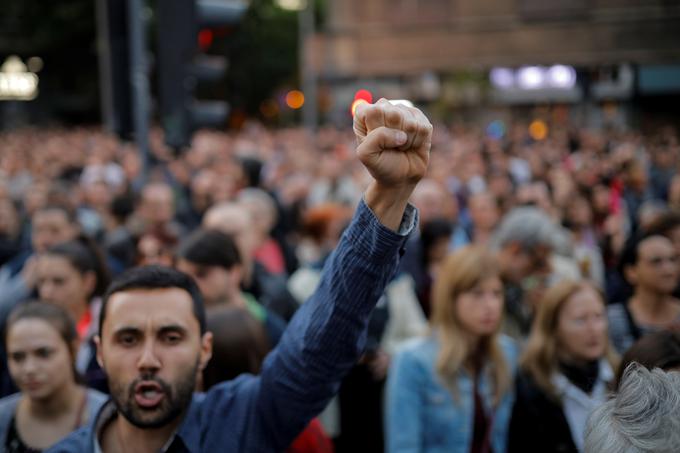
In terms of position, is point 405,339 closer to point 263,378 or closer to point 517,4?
point 263,378

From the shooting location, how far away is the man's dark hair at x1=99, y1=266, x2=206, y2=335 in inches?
103

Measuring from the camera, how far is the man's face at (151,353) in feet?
7.97

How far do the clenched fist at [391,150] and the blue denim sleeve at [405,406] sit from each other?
1.77m

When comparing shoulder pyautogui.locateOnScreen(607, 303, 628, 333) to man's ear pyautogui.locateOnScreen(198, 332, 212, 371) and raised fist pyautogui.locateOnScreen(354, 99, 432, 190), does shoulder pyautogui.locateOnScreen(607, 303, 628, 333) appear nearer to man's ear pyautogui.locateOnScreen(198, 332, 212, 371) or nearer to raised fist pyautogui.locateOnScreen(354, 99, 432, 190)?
man's ear pyautogui.locateOnScreen(198, 332, 212, 371)

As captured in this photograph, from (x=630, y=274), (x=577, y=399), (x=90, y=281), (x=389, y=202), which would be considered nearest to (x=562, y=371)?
(x=577, y=399)

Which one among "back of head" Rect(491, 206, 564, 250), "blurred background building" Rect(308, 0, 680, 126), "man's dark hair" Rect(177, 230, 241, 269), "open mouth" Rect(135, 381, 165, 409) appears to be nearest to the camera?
"open mouth" Rect(135, 381, 165, 409)

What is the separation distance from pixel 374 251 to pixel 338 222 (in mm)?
4217

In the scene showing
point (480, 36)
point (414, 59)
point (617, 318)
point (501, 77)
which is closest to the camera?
point (617, 318)

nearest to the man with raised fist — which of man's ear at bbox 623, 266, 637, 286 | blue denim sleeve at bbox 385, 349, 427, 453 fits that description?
blue denim sleeve at bbox 385, 349, 427, 453

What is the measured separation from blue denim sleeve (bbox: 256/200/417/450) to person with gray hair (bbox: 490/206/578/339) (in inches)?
106

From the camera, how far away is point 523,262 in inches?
212

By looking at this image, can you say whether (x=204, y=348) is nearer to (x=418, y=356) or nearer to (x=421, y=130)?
(x=421, y=130)

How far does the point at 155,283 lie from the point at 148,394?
13.7 inches

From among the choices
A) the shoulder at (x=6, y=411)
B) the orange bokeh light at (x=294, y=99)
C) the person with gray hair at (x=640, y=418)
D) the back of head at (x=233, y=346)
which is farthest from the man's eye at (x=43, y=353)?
the orange bokeh light at (x=294, y=99)
